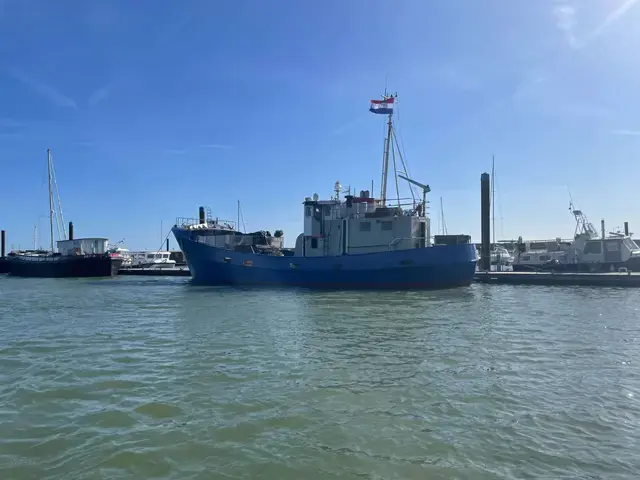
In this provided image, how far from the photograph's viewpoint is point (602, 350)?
953cm

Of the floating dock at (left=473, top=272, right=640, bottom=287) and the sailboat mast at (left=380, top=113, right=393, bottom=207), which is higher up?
the sailboat mast at (left=380, top=113, right=393, bottom=207)

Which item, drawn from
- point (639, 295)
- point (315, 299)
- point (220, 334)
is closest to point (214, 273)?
point (315, 299)

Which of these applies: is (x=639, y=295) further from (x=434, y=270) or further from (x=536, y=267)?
(x=536, y=267)

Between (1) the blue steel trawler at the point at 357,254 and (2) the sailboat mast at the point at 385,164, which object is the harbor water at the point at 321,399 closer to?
(1) the blue steel trawler at the point at 357,254

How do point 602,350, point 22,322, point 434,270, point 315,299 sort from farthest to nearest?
point 434,270
point 315,299
point 22,322
point 602,350

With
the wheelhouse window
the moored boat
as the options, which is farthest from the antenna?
the moored boat

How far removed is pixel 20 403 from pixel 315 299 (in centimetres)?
1343

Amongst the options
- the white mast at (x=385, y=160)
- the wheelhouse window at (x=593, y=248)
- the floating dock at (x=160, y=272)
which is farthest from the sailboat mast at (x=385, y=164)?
the floating dock at (x=160, y=272)

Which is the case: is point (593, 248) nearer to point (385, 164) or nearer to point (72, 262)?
point (385, 164)

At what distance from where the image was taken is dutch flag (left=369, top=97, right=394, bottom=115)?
1039 inches

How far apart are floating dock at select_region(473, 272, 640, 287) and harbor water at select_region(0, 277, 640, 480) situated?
44.8ft

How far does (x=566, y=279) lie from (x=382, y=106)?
13.5 metres

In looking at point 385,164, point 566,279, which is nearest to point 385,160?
point 385,164

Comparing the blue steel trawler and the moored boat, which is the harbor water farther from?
the moored boat
